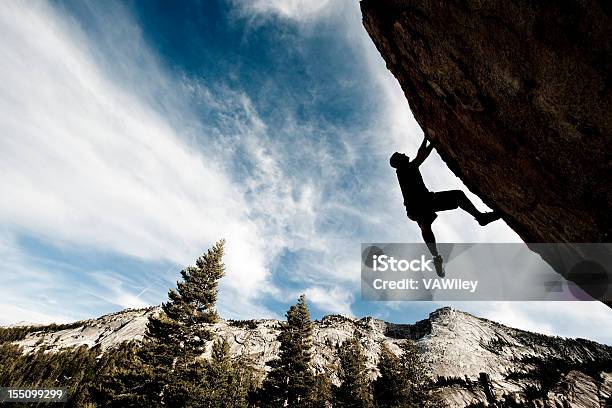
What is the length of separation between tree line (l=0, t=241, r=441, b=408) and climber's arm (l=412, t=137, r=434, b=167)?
76.6 ft

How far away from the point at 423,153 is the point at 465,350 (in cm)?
10478

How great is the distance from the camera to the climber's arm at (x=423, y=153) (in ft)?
18.7

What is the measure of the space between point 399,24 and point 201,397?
2639cm

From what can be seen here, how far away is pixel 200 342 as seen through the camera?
24406 millimetres

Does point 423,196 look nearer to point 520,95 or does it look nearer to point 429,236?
point 429,236

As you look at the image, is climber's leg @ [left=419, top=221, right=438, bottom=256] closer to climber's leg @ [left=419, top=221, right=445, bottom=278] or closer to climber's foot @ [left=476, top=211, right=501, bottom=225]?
climber's leg @ [left=419, top=221, right=445, bottom=278]

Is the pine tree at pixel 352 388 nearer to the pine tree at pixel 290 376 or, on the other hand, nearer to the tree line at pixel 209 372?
the tree line at pixel 209 372

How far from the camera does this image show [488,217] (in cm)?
562

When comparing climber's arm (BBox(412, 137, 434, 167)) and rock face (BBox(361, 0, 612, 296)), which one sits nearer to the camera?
rock face (BBox(361, 0, 612, 296))

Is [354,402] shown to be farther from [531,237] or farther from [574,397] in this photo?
[574,397]

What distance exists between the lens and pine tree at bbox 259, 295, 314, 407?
31.9 m

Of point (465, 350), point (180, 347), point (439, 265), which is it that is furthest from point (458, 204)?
point (465, 350)

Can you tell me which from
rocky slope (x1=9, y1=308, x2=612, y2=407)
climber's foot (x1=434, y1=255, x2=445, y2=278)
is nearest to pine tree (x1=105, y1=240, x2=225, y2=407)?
climber's foot (x1=434, y1=255, x2=445, y2=278)

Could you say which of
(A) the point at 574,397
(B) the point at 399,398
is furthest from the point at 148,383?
(A) the point at 574,397
